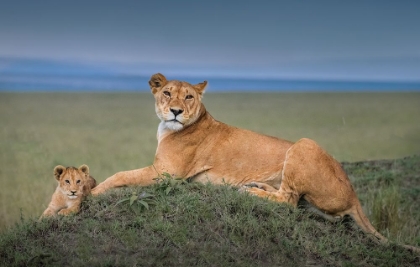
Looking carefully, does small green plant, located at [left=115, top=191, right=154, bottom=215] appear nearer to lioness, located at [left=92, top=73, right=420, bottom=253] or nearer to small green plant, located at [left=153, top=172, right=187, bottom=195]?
small green plant, located at [left=153, top=172, right=187, bottom=195]

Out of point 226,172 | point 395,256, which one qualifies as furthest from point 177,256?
point 395,256

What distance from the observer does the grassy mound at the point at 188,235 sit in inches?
289

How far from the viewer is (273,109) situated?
42.7 m

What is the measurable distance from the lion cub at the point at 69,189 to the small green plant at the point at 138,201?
0.43 meters

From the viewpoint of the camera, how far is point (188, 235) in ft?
25.2

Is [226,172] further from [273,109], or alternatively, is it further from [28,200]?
[273,109]

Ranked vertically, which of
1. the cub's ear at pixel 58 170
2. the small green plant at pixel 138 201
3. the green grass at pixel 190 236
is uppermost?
the cub's ear at pixel 58 170

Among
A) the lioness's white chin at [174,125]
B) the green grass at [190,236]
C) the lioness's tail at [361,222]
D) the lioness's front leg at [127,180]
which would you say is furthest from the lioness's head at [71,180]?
the lioness's tail at [361,222]

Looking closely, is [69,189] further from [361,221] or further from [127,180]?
[361,221]

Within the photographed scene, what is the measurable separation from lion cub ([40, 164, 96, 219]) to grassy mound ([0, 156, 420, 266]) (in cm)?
13

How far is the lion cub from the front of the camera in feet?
25.6

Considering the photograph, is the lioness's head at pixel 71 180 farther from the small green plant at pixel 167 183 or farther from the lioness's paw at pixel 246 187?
the lioness's paw at pixel 246 187

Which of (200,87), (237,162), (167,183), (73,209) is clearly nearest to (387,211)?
(237,162)

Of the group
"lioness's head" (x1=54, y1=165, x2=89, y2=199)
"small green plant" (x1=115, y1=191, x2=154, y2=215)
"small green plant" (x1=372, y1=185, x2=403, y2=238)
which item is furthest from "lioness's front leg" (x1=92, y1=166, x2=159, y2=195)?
"small green plant" (x1=372, y1=185, x2=403, y2=238)
